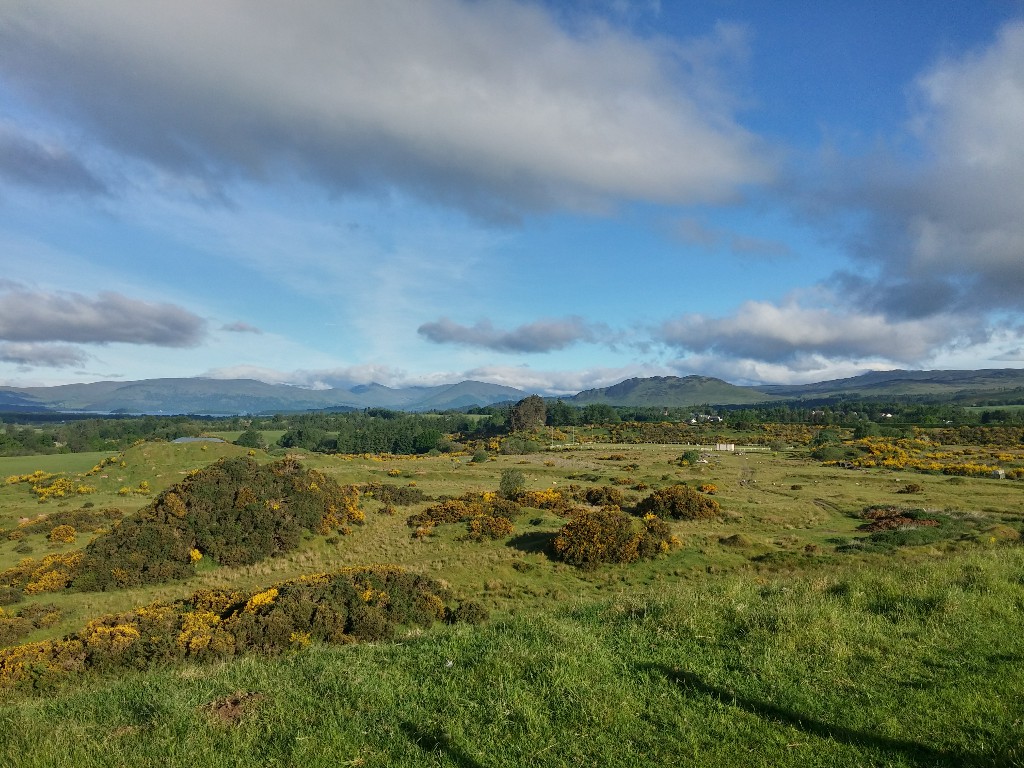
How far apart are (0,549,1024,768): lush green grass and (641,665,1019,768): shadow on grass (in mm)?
22

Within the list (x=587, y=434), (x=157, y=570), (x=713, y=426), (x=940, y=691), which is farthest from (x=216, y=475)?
(x=713, y=426)

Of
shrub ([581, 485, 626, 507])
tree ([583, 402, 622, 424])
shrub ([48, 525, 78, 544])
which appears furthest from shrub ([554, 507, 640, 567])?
tree ([583, 402, 622, 424])

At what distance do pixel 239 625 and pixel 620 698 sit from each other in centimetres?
1211

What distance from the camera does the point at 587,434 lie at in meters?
128

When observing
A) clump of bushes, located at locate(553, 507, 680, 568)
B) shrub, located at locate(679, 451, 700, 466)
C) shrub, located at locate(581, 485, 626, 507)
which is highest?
clump of bushes, located at locate(553, 507, 680, 568)

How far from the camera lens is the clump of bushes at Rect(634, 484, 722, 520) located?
104 ft

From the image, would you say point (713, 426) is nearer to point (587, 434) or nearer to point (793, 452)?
point (587, 434)

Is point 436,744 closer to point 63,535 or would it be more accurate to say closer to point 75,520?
point 63,535

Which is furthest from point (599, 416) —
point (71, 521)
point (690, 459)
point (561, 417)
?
point (71, 521)

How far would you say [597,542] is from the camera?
2409cm

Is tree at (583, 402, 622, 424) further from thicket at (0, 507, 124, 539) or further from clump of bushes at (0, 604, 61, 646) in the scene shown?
clump of bushes at (0, 604, 61, 646)

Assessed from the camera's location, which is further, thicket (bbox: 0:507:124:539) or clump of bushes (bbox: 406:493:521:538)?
clump of bushes (bbox: 406:493:521:538)

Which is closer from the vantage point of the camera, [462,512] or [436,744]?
[436,744]

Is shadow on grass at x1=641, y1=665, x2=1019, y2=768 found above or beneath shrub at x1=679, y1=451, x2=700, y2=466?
above
